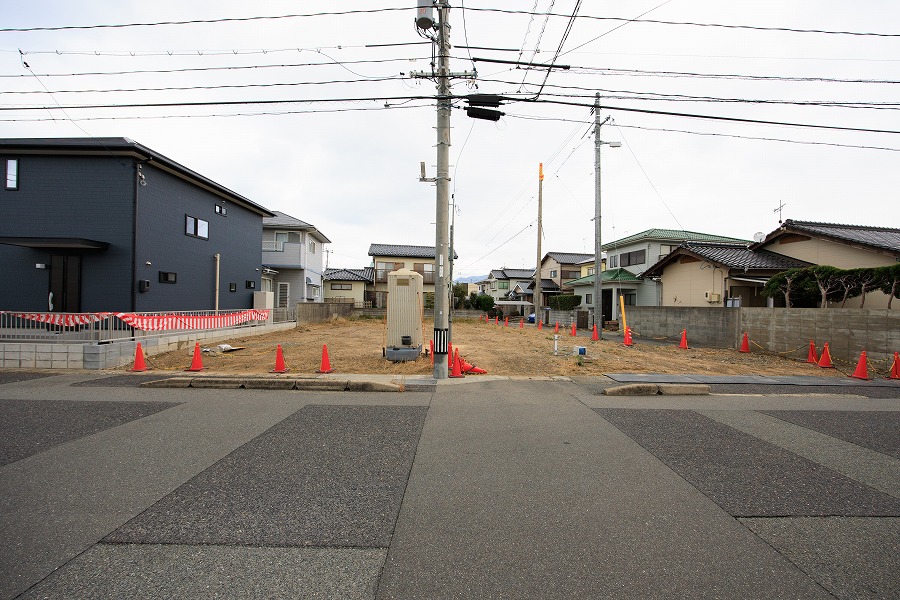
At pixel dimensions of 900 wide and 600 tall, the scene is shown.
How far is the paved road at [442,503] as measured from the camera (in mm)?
2408

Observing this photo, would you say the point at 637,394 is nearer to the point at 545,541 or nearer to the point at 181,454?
the point at 545,541

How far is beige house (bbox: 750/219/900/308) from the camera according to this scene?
1372 cm

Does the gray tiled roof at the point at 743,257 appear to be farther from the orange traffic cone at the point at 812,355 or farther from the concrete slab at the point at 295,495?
the concrete slab at the point at 295,495

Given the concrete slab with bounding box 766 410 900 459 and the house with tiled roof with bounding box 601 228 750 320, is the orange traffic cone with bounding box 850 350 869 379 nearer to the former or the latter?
the concrete slab with bounding box 766 410 900 459

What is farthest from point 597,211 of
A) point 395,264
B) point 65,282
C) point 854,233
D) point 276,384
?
point 395,264

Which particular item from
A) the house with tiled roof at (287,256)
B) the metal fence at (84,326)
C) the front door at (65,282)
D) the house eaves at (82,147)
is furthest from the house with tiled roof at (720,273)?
the front door at (65,282)

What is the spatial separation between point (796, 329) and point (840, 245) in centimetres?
632

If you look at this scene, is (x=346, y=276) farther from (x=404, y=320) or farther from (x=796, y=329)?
(x=796, y=329)

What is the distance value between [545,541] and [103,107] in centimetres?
1234

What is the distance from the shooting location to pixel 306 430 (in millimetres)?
5250

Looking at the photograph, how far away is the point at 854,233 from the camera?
16656mm

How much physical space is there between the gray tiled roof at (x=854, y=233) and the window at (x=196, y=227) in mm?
24577

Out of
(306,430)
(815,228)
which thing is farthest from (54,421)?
(815,228)

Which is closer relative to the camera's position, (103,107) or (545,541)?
(545,541)
